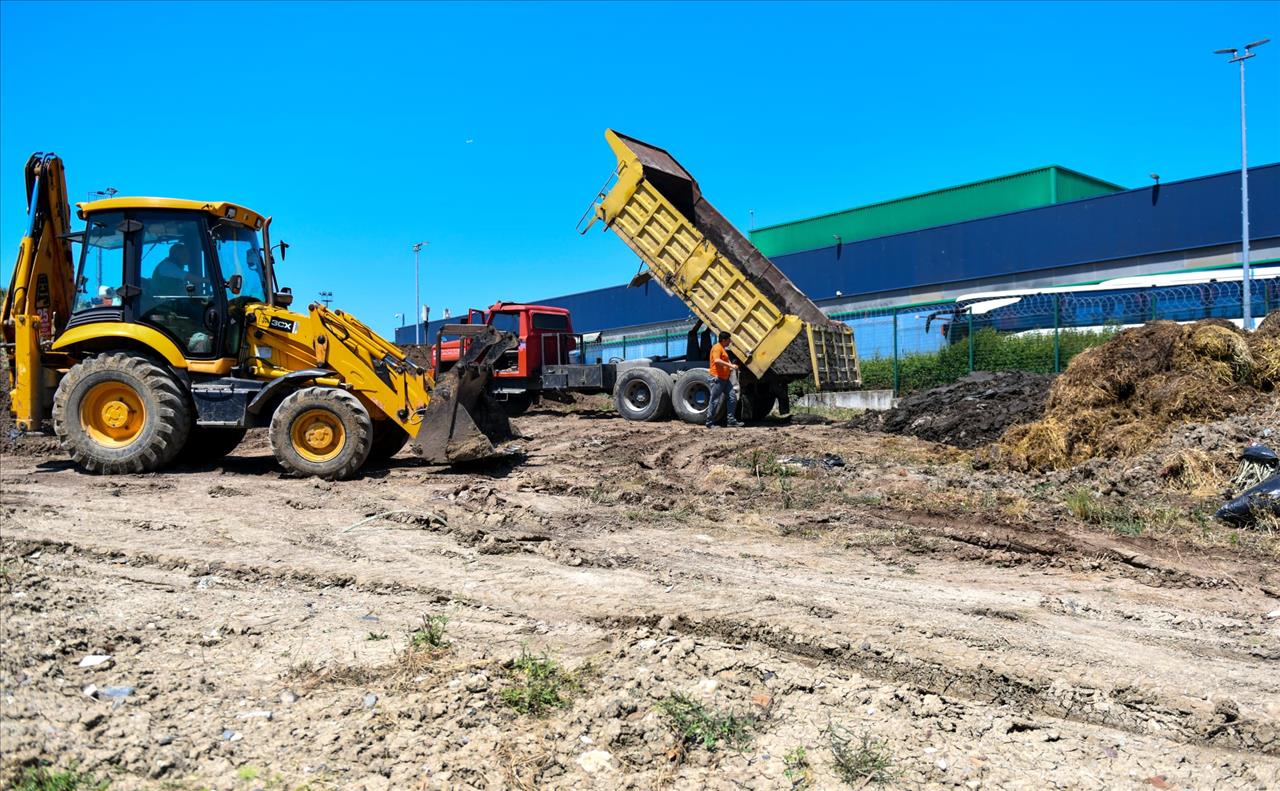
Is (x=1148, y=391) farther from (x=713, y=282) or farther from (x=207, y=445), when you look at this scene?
(x=207, y=445)

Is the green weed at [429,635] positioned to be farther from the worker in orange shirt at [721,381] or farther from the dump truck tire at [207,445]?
the worker in orange shirt at [721,381]

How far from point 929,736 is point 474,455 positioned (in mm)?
6782

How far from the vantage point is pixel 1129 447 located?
9.12 m

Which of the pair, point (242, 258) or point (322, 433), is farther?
point (242, 258)

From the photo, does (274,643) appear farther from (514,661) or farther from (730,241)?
(730,241)

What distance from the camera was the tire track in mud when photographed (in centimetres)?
329

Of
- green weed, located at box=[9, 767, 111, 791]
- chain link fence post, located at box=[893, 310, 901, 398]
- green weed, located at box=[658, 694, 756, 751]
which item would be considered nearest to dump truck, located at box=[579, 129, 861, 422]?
chain link fence post, located at box=[893, 310, 901, 398]

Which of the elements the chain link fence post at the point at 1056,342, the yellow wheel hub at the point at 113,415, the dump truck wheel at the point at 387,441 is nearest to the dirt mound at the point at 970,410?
the chain link fence post at the point at 1056,342

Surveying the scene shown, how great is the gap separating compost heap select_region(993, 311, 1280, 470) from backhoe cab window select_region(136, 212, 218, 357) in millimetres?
8825

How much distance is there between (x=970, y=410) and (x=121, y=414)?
11.0 m

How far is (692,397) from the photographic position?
16188 millimetres

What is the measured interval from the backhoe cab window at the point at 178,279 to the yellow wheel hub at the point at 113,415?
0.78m

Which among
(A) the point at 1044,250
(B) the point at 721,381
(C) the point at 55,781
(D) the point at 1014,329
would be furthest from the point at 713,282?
(A) the point at 1044,250

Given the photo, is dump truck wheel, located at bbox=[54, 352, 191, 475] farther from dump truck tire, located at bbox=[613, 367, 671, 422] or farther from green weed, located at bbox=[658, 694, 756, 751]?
dump truck tire, located at bbox=[613, 367, 671, 422]
